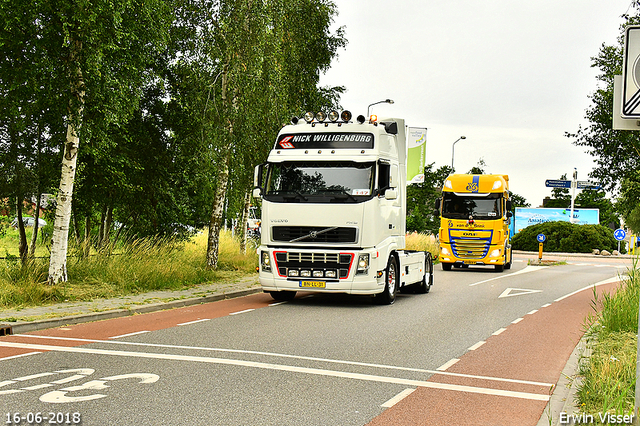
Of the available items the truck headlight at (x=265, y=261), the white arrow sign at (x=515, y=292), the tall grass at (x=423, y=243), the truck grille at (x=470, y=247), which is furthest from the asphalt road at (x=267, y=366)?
the tall grass at (x=423, y=243)

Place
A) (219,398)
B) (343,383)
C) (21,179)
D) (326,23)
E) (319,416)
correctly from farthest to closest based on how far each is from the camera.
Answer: (326,23) → (21,179) → (343,383) → (219,398) → (319,416)

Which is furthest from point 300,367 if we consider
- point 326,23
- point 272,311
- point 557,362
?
point 326,23

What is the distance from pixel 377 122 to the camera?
1459 centimetres

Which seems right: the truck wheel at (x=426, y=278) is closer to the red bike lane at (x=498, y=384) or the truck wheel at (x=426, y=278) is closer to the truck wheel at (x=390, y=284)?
the truck wheel at (x=390, y=284)

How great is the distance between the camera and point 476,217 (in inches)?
1037

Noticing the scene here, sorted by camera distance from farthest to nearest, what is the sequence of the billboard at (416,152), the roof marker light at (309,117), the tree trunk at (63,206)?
1. the billboard at (416,152)
2. the roof marker light at (309,117)
3. the tree trunk at (63,206)

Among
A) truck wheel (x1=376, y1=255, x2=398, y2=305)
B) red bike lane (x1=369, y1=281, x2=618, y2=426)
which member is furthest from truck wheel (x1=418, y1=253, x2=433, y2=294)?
red bike lane (x1=369, y1=281, x2=618, y2=426)

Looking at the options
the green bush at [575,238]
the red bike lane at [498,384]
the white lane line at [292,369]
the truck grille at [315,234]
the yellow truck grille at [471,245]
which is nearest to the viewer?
the red bike lane at [498,384]

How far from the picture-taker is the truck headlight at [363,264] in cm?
1338

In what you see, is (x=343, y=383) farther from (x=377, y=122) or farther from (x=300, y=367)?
(x=377, y=122)

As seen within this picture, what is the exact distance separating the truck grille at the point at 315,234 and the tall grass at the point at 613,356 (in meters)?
4.78

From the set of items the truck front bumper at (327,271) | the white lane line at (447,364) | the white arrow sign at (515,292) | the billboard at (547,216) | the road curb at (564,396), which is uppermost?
the billboard at (547,216)

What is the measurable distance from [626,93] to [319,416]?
3.66m

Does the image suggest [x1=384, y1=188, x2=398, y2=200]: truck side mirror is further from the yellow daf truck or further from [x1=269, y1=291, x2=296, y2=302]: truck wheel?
the yellow daf truck
